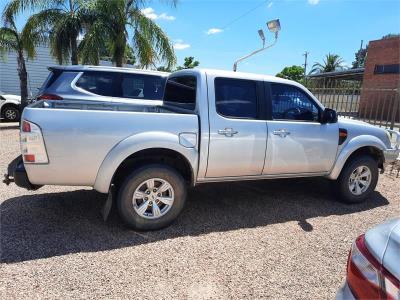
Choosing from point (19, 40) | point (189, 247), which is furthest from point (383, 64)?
point (189, 247)

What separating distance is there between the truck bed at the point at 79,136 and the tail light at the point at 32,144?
39mm

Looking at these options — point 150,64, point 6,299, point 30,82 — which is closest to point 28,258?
point 6,299

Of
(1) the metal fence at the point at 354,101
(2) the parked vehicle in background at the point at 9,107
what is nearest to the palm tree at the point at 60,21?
(2) the parked vehicle in background at the point at 9,107

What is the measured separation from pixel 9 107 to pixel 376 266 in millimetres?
15110

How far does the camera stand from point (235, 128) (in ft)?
13.7

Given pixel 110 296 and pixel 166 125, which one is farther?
pixel 166 125

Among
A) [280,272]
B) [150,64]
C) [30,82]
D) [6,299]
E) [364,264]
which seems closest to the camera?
[364,264]

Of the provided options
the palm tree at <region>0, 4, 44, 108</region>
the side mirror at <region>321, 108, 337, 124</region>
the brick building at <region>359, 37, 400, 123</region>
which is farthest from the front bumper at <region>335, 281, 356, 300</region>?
the brick building at <region>359, 37, 400, 123</region>

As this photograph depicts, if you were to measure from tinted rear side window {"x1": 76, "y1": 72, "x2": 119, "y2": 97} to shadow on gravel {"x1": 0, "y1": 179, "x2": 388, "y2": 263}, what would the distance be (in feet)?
8.70

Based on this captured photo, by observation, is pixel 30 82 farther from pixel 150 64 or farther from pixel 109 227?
pixel 109 227

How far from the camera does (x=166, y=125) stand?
3.83 m

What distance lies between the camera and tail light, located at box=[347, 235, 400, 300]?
4.90 ft

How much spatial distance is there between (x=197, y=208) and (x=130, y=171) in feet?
4.11

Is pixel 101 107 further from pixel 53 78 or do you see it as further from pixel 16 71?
pixel 16 71
